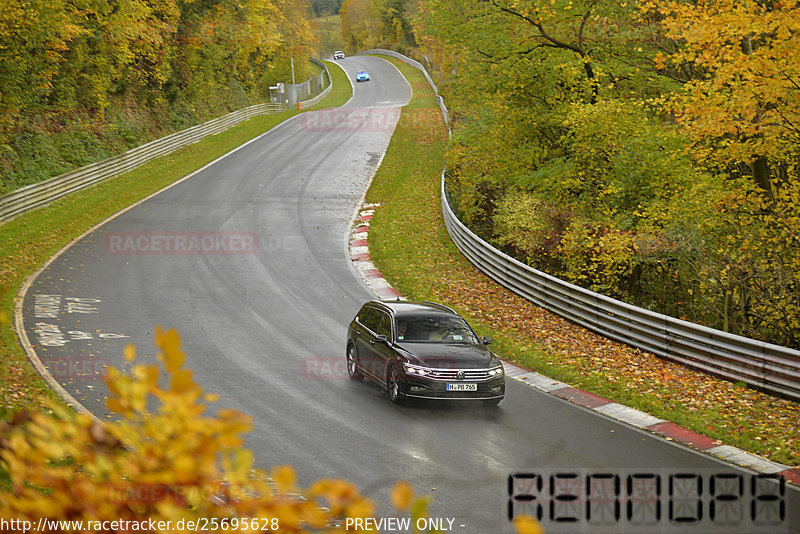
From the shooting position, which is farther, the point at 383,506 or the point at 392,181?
the point at 392,181

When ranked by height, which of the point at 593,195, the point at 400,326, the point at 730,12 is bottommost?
the point at 400,326

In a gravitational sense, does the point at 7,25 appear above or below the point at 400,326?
above

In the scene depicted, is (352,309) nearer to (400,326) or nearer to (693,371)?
(400,326)

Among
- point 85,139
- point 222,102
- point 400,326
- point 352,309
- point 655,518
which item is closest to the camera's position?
point 655,518

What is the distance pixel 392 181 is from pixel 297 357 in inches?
880

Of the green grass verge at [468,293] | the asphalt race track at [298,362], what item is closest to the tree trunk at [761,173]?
the green grass verge at [468,293]

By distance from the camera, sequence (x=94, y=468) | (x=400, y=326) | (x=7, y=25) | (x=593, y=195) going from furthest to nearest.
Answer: (x=7, y=25) → (x=593, y=195) → (x=400, y=326) → (x=94, y=468)

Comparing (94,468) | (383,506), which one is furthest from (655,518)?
(94,468)

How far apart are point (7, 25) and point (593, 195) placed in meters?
21.9

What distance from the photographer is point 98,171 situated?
33.8 metres

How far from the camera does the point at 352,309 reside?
→ 64.4ft
